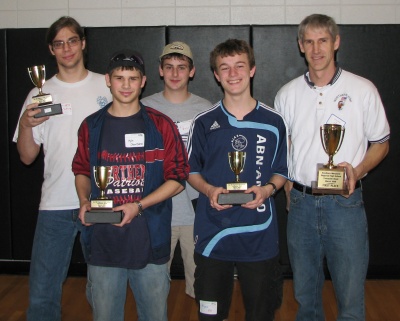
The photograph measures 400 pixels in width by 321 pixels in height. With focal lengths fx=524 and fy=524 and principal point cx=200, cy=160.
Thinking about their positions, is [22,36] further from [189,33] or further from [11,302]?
[11,302]

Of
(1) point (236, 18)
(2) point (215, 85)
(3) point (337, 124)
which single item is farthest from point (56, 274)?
(1) point (236, 18)

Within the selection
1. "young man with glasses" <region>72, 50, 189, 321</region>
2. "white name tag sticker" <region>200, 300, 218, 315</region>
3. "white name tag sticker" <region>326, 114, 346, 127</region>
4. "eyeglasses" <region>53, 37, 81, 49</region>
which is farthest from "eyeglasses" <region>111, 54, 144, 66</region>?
"white name tag sticker" <region>200, 300, 218, 315</region>

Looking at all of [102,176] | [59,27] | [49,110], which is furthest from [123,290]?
[59,27]

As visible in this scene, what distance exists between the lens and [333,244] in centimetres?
248

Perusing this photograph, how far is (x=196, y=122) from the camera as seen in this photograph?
95.9 inches

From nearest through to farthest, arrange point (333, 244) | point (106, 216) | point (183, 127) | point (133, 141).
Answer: point (106, 216) < point (133, 141) < point (333, 244) < point (183, 127)

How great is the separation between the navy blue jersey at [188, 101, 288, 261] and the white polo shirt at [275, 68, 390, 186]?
0.57 feet

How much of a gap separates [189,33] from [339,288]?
218 centimetres

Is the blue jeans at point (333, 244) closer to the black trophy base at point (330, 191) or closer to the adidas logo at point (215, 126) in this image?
the black trophy base at point (330, 191)

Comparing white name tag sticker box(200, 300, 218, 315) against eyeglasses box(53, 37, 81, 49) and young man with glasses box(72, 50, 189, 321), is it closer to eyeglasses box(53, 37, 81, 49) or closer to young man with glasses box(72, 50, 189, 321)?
young man with glasses box(72, 50, 189, 321)

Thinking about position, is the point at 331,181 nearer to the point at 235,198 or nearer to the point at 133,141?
the point at 235,198

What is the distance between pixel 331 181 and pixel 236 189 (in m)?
0.44

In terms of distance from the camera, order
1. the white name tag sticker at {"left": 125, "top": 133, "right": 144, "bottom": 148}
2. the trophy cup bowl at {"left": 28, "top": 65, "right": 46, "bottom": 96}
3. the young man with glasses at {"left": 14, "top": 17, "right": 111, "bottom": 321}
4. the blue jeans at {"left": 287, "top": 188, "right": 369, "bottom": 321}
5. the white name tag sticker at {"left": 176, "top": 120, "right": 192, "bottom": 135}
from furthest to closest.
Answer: the white name tag sticker at {"left": 176, "top": 120, "right": 192, "bottom": 135} < the trophy cup bowl at {"left": 28, "top": 65, "right": 46, "bottom": 96} < the young man with glasses at {"left": 14, "top": 17, "right": 111, "bottom": 321} < the blue jeans at {"left": 287, "top": 188, "right": 369, "bottom": 321} < the white name tag sticker at {"left": 125, "top": 133, "right": 144, "bottom": 148}

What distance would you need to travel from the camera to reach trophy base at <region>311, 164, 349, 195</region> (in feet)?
7.62
